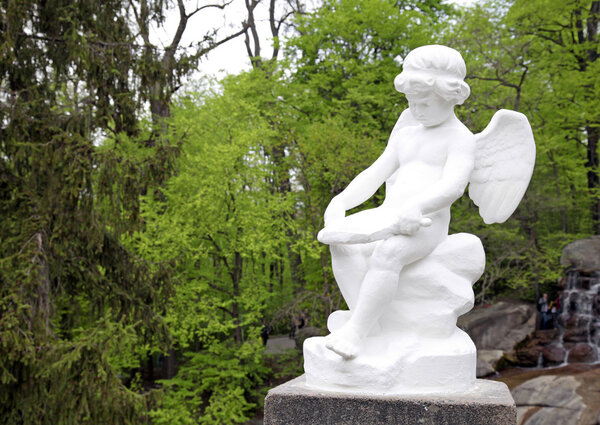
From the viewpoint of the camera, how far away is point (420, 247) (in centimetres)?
334

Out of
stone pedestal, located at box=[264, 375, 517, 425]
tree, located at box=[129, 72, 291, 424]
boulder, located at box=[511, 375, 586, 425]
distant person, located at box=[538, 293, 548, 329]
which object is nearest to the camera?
stone pedestal, located at box=[264, 375, 517, 425]

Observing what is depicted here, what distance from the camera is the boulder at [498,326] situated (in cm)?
1267

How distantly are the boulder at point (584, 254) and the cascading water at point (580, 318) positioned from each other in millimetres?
312

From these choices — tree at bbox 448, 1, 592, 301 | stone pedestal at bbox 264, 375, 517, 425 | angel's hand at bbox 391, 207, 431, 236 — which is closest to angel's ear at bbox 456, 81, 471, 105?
angel's hand at bbox 391, 207, 431, 236

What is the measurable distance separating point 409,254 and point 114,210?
16.5 feet

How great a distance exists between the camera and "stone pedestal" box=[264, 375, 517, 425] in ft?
9.66

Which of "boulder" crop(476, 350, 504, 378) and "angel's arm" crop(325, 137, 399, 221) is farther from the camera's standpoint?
"boulder" crop(476, 350, 504, 378)

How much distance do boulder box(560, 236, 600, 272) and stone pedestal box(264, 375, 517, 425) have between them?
10.3 metres

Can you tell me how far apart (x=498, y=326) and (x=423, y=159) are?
10241 millimetres

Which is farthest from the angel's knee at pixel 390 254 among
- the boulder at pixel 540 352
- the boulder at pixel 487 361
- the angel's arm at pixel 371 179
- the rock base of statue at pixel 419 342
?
the boulder at pixel 540 352

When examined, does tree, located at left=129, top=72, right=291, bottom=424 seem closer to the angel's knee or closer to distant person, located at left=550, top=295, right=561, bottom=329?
distant person, located at left=550, top=295, right=561, bottom=329

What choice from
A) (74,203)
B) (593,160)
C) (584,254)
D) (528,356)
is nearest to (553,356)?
(528,356)

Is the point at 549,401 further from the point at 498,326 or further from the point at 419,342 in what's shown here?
the point at 419,342

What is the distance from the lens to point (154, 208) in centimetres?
1091
